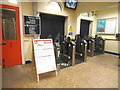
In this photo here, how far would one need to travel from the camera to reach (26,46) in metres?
3.32

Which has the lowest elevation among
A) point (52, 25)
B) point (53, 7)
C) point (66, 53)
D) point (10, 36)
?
point (66, 53)

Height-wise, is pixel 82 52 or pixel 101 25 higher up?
pixel 101 25

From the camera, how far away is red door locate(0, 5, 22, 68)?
2811 mm

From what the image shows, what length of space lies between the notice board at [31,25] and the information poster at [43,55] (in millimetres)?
1228

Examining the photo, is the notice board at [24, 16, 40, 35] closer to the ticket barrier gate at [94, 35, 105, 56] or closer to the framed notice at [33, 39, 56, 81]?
the framed notice at [33, 39, 56, 81]

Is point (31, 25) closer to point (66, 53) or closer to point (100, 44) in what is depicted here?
point (66, 53)

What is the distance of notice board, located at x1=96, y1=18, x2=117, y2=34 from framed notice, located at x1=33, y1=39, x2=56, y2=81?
431cm

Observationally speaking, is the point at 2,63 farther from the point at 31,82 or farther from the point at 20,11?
the point at 20,11

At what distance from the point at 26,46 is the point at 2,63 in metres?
1.00

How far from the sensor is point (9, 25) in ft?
9.59

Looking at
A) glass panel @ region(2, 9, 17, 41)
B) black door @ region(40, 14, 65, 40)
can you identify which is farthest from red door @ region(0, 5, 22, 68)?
black door @ region(40, 14, 65, 40)

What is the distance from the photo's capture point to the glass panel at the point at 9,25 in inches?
110

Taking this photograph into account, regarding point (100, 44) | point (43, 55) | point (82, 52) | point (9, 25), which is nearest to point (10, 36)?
point (9, 25)

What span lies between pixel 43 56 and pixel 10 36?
→ 165 centimetres
